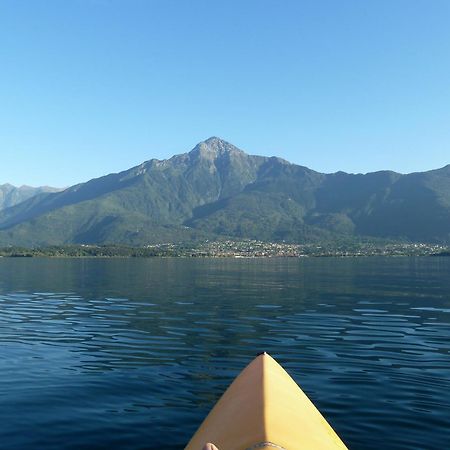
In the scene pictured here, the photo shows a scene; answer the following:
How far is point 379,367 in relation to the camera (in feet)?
87.4

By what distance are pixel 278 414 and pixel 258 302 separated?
46.1 metres

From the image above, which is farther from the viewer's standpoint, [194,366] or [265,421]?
[194,366]

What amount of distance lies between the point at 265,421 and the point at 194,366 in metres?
14.0

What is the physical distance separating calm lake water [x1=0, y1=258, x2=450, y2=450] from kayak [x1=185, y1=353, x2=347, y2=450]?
1.90m

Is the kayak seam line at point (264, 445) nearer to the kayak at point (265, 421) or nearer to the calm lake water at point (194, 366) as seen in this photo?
the kayak at point (265, 421)

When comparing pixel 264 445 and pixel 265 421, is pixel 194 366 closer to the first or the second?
pixel 265 421

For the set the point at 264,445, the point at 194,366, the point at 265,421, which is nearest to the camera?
the point at 264,445

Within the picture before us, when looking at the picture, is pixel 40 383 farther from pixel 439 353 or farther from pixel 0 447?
pixel 439 353

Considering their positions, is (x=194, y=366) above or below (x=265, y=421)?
below

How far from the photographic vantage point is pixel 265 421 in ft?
43.0

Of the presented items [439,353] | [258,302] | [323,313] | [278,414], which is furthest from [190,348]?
[258,302]

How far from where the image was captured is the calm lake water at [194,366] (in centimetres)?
1720

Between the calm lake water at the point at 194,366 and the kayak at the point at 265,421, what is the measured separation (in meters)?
1.90

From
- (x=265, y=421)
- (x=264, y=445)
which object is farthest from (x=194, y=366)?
(x=264, y=445)
